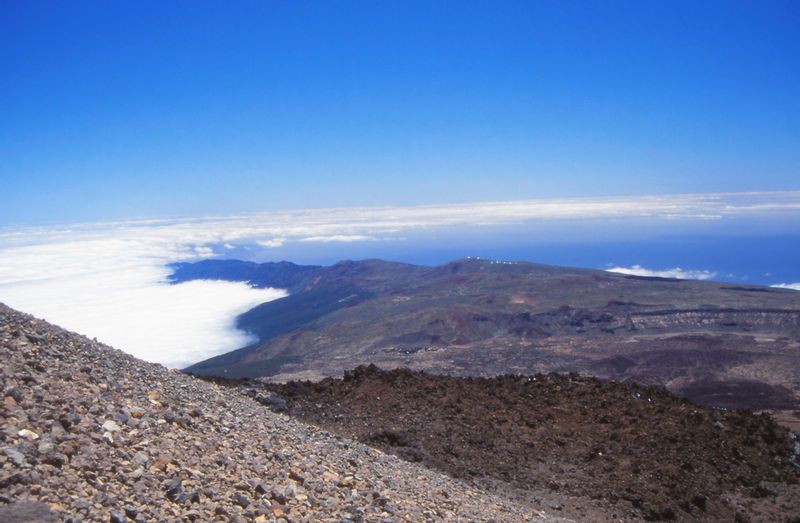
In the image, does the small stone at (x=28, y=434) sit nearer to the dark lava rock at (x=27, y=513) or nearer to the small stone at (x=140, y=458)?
the small stone at (x=140, y=458)

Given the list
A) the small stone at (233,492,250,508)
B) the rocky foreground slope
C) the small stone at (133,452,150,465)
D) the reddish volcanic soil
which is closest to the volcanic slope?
the reddish volcanic soil

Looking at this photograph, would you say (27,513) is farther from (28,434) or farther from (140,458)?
(140,458)

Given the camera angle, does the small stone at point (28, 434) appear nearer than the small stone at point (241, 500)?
Yes

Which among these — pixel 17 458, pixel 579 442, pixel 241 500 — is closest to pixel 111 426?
pixel 17 458

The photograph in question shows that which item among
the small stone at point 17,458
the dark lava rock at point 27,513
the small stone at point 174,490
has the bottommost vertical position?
the small stone at point 174,490

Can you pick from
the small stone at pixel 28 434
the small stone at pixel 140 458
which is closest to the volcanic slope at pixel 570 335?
the small stone at pixel 140 458

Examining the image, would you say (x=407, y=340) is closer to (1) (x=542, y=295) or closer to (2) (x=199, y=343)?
(1) (x=542, y=295)

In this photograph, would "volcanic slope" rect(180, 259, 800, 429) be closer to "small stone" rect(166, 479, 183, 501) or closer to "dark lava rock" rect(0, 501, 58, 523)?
"small stone" rect(166, 479, 183, 501)

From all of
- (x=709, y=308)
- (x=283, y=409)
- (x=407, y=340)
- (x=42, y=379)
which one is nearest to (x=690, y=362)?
(x=709, y=308)
